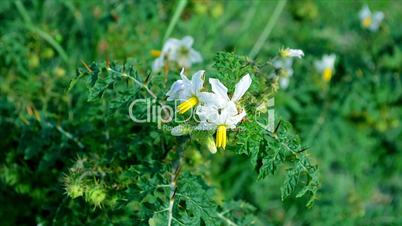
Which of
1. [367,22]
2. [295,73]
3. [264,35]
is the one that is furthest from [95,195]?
[367,22]

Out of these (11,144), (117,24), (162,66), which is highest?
(117,24)

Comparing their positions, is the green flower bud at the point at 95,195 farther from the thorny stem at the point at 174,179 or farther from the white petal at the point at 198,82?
the white petal at the point at 198,82

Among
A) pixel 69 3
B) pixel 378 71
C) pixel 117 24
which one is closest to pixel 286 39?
pixel 378 71

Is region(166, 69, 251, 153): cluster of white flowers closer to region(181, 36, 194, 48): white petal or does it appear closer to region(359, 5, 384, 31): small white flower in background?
region(181, 36, 194, 48): white petal

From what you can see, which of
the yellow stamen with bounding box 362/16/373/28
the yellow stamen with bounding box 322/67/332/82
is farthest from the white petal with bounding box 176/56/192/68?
the yellow stamen with bounding box 362/16/373/28

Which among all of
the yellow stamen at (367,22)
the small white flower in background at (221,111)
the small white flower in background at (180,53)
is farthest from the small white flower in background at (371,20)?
the small white flower in background at (221,111)

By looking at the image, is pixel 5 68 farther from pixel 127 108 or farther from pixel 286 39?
pixel 286 39
